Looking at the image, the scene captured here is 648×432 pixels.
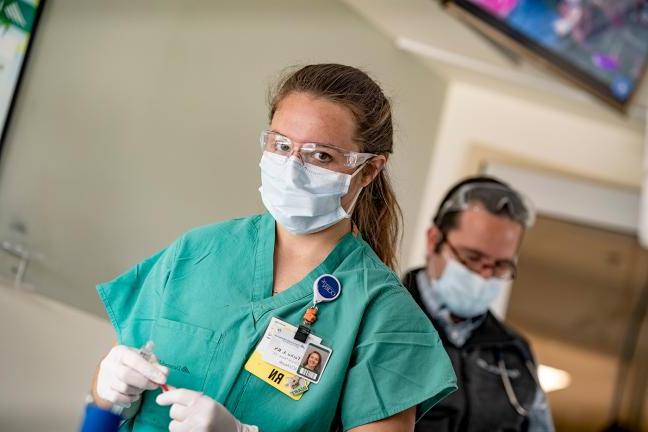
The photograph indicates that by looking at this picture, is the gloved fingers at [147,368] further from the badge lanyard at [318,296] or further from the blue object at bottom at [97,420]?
the badge lanyard at [318,296]

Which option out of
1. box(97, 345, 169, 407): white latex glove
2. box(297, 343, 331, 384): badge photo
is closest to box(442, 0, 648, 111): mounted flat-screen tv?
box(297, 343, 331, 384): badge photo

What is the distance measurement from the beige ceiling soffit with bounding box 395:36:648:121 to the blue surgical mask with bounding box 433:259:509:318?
180 centimetres

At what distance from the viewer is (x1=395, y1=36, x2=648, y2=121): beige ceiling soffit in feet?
14.6

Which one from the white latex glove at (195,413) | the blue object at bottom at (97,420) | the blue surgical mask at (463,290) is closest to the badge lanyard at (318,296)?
the white latex glove at (195,413)

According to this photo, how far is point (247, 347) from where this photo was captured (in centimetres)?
162

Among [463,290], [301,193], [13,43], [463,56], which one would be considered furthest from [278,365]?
[463,56]

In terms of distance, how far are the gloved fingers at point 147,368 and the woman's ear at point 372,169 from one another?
0.51 meters

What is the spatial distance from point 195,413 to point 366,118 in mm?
603

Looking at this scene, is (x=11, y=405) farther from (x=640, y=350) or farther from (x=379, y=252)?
(x=640, y=350)

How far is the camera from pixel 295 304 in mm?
1665

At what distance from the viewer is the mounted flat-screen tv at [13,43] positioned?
2.69 meters

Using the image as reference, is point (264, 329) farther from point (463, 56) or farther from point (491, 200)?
point (463, 56)

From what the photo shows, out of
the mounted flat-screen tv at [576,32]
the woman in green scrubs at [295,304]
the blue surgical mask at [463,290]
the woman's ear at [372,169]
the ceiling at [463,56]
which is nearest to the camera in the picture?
the woman in green scrubs at [295,304]

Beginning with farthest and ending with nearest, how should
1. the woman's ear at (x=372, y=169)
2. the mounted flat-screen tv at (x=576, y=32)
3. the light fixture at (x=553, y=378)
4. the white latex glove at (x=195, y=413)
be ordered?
1. the light fixture at (x=553, y=378)
2. the mounted flat-screen tv at (x=576, y=32)
3. the woman's ear at (x=372, y=169)
4. the white latex glove at (x=195, y=413)
